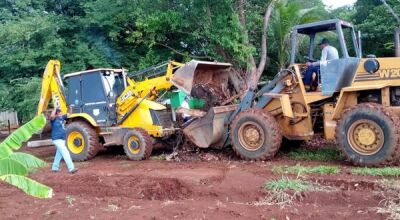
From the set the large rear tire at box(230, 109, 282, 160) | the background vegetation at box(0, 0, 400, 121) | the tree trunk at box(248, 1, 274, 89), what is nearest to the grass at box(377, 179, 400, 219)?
the large rear tire at box(230, 109, 282, 160)

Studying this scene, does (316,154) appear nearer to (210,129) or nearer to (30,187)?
(210,129)

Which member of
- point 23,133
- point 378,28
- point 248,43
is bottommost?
point 23,133

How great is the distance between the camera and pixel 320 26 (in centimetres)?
986

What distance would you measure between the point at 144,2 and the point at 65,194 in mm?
9244

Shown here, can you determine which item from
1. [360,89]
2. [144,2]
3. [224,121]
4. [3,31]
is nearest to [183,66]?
[224,121]

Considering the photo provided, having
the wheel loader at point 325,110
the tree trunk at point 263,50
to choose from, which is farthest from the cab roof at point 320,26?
the tree trunk at point 263,50

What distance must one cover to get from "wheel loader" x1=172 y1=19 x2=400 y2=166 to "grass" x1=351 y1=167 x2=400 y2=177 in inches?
11.0

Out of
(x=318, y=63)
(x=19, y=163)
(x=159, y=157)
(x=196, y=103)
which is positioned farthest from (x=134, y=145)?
(x=19, y=163)

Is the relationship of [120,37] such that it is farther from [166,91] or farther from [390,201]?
[390,201]

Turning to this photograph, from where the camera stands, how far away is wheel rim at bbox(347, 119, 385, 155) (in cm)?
852

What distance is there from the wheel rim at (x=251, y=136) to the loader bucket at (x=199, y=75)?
1.61 m

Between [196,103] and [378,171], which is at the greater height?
[196,103]

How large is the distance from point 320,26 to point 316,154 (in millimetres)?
2706

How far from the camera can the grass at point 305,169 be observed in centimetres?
849
